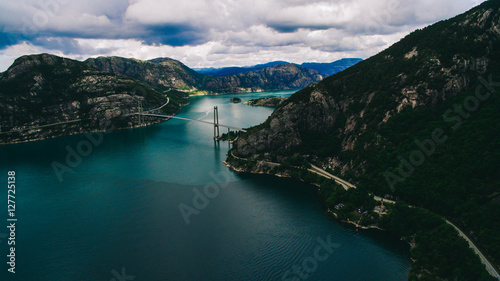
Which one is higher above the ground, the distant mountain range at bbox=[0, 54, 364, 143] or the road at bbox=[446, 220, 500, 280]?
the distant mountain range at bbox=[0, 54, 364, 143]

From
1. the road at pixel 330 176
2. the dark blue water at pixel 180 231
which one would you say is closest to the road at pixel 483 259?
the dark blue water at pixel 180 231

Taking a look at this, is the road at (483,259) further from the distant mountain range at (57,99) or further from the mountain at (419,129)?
the distant mountain range at (57,99)

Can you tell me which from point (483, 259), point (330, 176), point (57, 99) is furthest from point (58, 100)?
point (483, 259)

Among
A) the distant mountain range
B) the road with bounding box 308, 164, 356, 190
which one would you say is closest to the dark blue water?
the road with bounding box 308, 164, 356, 190

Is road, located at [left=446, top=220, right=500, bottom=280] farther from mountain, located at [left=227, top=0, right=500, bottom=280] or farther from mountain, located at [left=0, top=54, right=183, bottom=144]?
mountain, located at [left=0, top=54, right=183, bottom=144]

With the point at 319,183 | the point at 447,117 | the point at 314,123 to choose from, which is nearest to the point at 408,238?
the point at 319,183

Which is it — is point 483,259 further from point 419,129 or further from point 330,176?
point 330,176
